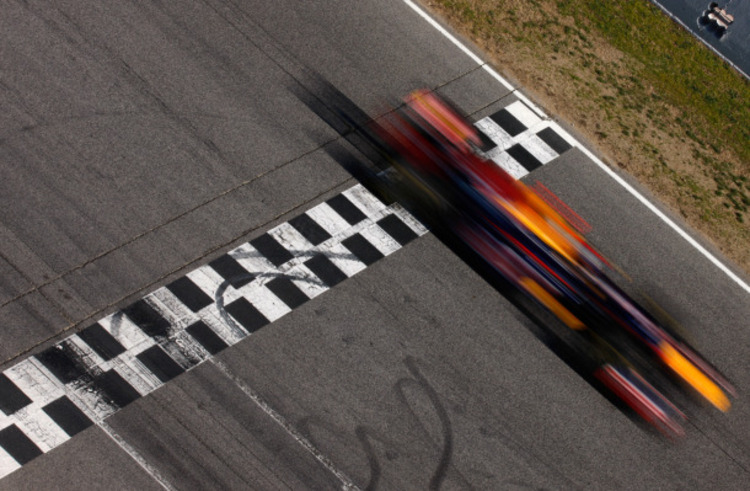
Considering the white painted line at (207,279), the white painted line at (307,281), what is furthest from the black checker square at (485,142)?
the white painted line at (207,279)

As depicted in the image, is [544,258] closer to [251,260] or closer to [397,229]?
[397,229]

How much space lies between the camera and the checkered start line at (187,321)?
8.69 m

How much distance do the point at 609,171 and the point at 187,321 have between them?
6.77 m

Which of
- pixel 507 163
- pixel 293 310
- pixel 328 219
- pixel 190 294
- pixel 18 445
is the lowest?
pixel 18 445

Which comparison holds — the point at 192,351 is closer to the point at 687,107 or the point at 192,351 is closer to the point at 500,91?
the point at 500,91

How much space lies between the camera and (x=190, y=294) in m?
9.78

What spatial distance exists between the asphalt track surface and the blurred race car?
340mm

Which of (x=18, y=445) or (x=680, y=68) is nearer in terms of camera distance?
(x=18, y=445)

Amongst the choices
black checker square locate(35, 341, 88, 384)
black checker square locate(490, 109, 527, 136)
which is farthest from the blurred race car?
black checker square locate(35, 341, 88, 384)

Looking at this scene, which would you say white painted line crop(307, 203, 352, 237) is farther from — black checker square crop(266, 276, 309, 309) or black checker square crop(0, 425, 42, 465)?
black checker square crop(0, 425, 42, 465)

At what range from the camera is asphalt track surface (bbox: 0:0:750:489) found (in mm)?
8977

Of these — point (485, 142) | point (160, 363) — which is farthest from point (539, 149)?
point (160, 363)

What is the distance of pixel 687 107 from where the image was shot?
1357 centimetres

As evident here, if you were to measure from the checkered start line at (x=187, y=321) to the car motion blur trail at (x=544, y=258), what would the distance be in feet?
1.90
